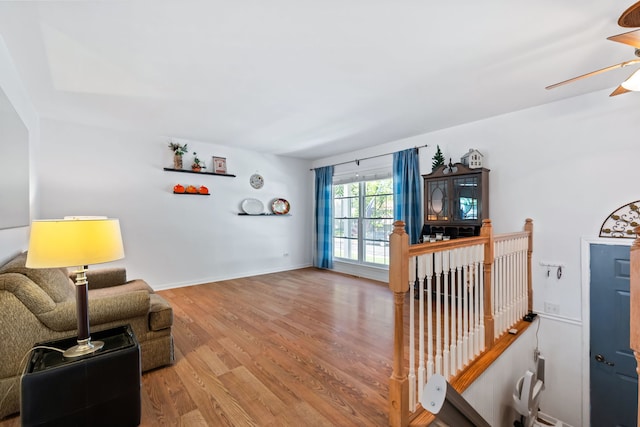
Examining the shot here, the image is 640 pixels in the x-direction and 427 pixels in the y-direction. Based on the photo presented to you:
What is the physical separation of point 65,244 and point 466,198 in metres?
4.10

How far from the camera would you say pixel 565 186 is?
130 inches

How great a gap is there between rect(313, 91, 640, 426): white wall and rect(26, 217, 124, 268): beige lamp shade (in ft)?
14.2

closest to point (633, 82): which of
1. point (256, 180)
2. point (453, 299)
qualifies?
point (453, 299)

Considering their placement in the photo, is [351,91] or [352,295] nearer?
[351,91]

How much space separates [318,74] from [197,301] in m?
3.43

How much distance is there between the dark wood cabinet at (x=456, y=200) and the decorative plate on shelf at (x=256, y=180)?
325cm

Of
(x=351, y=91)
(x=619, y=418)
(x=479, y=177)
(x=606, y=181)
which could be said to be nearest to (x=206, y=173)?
(x=351, y=91)

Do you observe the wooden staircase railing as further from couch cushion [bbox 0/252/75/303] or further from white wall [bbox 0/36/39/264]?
white wall [bbox 0/36/39/264]

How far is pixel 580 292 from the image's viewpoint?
3.18m

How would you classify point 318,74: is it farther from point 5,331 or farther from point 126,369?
point 5,331

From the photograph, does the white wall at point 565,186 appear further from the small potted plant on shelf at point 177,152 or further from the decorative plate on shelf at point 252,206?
the small potted plant on shelf at point 177,152

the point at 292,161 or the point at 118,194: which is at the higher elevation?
the point at 292,161

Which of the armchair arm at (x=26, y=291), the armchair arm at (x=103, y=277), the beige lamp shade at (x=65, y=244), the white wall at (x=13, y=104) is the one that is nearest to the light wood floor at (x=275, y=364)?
the armchair arm at (x=26, y=291)

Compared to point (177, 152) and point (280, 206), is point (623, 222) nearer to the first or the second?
point (280, 206)
